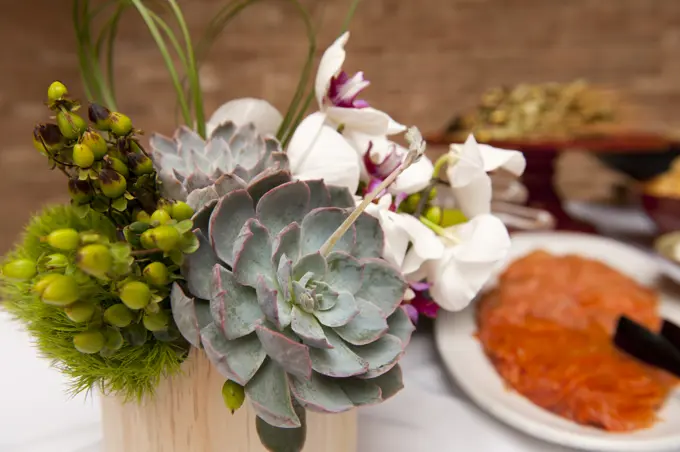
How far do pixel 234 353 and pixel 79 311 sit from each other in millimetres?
65

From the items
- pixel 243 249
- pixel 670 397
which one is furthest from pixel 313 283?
pixel 670 397

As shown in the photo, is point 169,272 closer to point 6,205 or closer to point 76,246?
point 76,246

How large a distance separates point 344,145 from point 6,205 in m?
1.44

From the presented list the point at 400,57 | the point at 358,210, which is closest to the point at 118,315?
the point at 358,210

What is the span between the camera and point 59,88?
219 mm

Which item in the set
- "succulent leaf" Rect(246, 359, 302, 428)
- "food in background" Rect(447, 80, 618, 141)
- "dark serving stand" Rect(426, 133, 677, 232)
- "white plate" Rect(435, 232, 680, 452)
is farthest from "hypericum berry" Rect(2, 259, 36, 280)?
"food in background" Rect(447, 80, 618, 141)

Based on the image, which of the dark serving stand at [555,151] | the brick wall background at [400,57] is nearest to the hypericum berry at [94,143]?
the dark serving stand at [555,151]

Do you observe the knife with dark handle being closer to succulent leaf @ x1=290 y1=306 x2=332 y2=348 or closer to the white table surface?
the white table surface

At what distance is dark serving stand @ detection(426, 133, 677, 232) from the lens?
2.60ft

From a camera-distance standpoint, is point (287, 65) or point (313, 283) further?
point (287, 65)

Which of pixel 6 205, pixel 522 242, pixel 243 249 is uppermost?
pixel 243 249

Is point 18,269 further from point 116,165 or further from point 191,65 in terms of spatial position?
point 191,65

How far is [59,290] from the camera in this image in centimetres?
19

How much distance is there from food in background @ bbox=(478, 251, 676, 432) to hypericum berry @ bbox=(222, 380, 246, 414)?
0.93 ft
